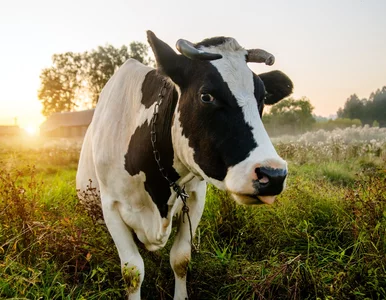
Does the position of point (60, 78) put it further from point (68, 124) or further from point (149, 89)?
point (149, 89)

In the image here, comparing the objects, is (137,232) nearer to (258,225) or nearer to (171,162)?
(171,162)

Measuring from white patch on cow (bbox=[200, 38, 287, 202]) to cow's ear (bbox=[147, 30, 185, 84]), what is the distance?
0.19 meters

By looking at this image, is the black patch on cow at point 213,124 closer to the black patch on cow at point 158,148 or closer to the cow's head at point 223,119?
the cow's head at point 223,119

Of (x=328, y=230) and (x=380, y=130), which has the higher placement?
(x=328, y=230)

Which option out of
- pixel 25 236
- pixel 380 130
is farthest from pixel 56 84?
pixel 25 236

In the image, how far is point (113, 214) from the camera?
301 cm

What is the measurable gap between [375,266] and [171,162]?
5.87 feet

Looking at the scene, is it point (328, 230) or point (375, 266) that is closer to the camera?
point (375, 266)

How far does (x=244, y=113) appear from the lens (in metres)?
1.98

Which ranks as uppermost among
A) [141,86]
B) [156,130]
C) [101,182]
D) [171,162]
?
[141,86]

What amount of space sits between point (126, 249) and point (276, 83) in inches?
68.7

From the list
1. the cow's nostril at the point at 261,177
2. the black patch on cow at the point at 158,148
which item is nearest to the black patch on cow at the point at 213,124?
the cow's nostril at the point at 261,177

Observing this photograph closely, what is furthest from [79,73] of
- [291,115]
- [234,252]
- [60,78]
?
[234,252]

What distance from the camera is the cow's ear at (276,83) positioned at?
2838 millimetres
